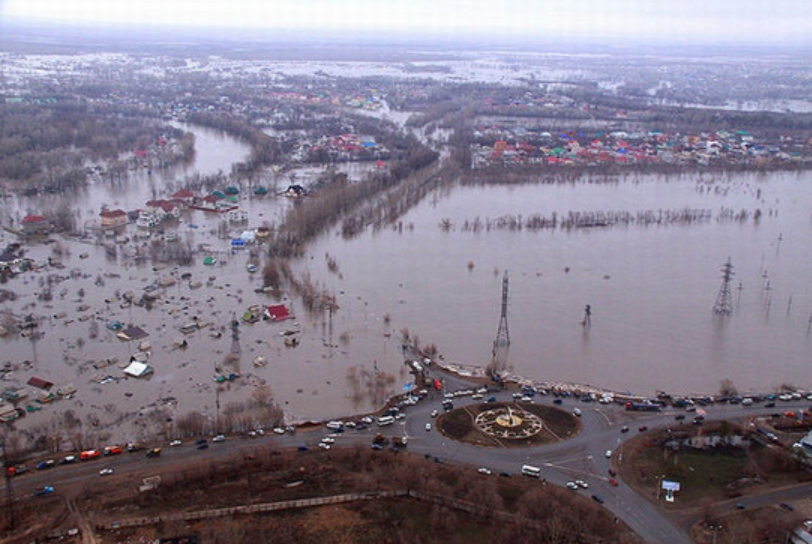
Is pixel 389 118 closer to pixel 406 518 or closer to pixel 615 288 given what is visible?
pixel 615 288

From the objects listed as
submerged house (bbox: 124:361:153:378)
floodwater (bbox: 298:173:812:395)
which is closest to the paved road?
floodwater (bbox: 298:173:812:395)

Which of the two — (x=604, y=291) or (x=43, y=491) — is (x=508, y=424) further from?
(x=604, y=291)

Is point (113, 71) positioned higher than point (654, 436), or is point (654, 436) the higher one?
point (113, 71)

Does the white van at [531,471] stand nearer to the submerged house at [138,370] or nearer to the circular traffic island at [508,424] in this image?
the circular traffic island at [508,424]

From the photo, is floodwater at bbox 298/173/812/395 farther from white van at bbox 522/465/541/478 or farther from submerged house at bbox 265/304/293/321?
white van at bbox 522/465/541/478

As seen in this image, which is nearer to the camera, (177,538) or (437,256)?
(177,538)

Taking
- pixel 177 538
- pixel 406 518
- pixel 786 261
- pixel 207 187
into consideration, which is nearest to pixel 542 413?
pixel 406 518

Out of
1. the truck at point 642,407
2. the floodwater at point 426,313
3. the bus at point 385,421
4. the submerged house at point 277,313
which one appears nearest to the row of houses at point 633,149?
the floodwater at point 426,313
